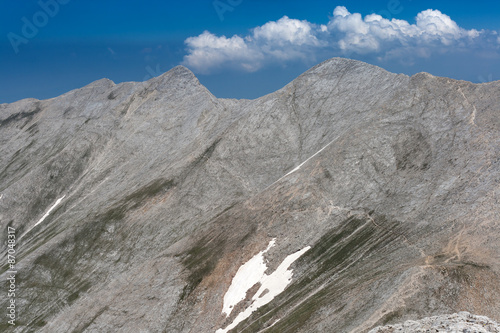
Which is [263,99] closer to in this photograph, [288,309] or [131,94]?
[131,94]

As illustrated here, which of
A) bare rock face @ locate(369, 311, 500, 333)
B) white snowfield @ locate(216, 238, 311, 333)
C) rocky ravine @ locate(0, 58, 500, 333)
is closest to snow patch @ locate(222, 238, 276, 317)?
white snowfield @ locate(216, 238, 311, 333)

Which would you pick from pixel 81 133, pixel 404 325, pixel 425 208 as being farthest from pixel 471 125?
pixel 81 133

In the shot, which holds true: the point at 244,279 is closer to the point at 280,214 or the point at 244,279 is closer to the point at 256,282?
the point at 256,282

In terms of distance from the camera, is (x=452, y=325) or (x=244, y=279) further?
(x=244, y=279)

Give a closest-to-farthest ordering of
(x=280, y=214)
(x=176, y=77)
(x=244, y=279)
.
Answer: (x=244, y=279), (x=280, y=214), (x=176, y=77)

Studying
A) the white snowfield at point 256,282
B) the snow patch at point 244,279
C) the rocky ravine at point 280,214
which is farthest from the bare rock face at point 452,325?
the snow patch at point 244,279

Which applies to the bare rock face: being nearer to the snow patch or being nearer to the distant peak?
the snow patch

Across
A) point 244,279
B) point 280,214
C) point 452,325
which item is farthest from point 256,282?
point 452,325
